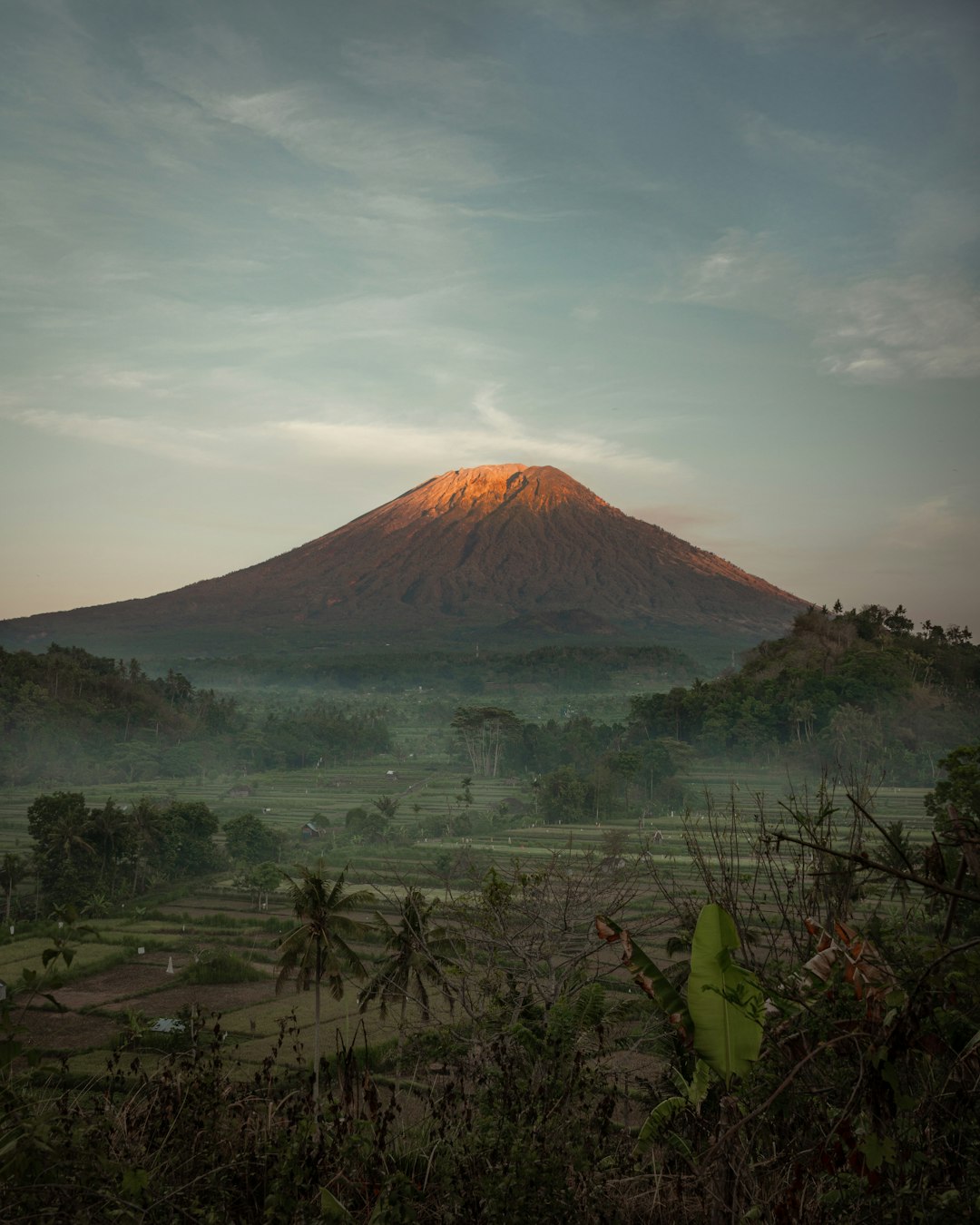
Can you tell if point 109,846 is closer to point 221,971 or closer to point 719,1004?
point 221,971

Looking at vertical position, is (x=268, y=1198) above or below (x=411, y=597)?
below

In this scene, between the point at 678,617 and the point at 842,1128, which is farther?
the point at 678,617

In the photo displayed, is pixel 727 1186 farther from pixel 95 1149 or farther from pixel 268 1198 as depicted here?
pixel 95 1149

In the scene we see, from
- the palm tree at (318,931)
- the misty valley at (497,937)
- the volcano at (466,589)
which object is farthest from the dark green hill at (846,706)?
the volcano at (466,589)

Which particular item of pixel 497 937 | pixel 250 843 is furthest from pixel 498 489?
pixel 497 937

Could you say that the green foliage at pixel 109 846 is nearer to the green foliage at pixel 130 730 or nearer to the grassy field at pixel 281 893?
the grassy field at pixel 281 893

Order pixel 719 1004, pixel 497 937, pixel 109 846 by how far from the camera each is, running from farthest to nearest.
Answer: pixel 109 846, pixel 497 937, pixel 719 1004

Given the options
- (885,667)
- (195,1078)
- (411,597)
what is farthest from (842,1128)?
(411,597)
